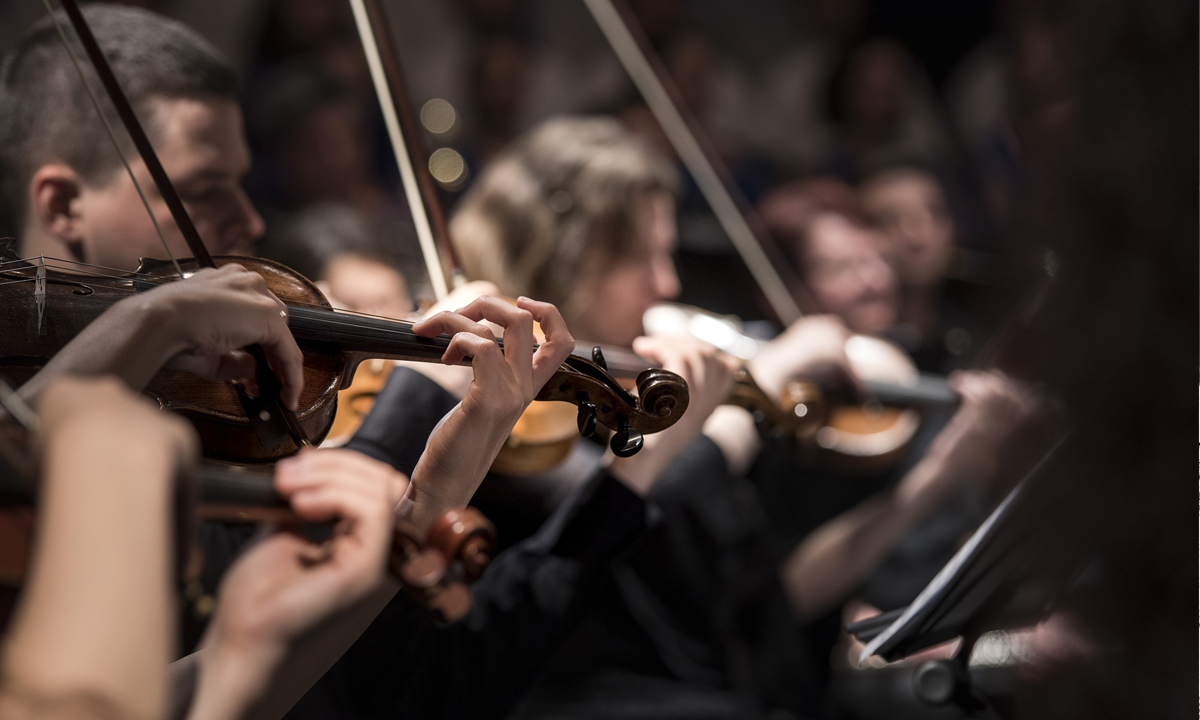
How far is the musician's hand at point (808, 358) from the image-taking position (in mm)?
1333

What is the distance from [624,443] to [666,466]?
43cm

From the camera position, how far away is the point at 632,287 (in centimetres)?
115

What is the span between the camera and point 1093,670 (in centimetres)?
102

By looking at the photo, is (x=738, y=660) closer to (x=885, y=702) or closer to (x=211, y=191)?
(x=885, y=702)

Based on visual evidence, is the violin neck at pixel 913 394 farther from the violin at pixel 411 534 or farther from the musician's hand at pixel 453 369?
the violin at pixel 411 534

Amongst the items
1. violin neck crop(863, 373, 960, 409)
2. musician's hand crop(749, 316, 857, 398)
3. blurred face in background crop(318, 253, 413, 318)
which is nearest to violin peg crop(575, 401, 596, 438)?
blurred face in background crop(318, 253, 413, 318)

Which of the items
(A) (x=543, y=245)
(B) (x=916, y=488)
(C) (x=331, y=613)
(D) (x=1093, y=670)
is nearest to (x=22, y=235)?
(C) (x=331, y=613)

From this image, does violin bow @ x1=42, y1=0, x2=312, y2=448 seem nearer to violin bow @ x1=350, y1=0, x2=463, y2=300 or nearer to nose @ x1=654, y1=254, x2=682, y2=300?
violin bow @ x1=350, y1=0, x2=463, y2=300

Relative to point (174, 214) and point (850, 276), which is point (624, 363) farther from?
point (850, 276)

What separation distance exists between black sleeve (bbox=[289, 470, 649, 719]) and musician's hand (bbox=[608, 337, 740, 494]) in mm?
48

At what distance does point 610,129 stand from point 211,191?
67cm

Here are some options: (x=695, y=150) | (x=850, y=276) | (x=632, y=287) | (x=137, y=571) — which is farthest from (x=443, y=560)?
(x=850, y=276)

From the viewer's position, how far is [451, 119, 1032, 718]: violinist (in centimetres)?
112

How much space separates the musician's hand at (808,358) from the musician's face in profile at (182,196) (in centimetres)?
75
